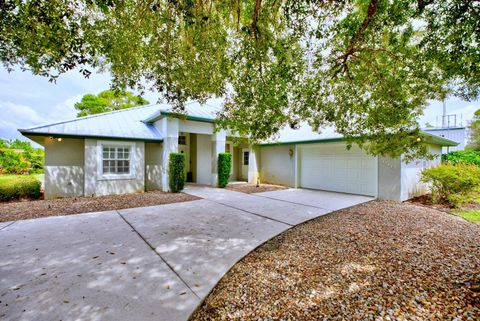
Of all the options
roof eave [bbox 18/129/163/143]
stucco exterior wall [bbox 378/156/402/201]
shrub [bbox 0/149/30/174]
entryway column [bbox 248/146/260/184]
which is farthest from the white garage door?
shrub [bbox 0/149/30/174]

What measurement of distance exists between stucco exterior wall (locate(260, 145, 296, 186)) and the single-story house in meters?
0.06

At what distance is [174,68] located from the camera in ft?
18.7

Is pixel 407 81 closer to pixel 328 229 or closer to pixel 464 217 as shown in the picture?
pixel 328 229

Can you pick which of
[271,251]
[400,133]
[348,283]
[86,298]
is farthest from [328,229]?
[86,298]

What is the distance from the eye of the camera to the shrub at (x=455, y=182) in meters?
7.66

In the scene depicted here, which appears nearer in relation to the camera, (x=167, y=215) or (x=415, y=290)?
(x=415, y=290)

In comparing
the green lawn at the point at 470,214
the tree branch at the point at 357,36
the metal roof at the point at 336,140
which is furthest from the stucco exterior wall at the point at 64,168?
the green lawn at the point at 470,214

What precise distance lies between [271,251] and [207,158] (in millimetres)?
9998

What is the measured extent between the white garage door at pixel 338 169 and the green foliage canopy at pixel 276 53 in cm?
377

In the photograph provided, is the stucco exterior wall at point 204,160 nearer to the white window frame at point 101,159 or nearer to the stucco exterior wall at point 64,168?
the white window frame at point 101,159

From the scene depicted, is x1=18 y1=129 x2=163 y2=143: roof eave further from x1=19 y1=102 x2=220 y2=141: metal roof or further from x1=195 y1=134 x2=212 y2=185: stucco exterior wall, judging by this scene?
x1=195 y1=134 x2=212 y2=185: stucco exterior wall

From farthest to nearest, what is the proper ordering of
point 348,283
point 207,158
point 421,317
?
1. point 207,158
2. point 348,283
3. point 421,317

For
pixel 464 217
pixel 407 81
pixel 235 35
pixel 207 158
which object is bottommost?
pixel 464 217

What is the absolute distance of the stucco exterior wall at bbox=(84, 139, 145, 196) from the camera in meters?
9.35
